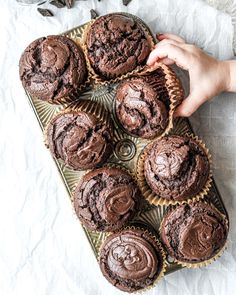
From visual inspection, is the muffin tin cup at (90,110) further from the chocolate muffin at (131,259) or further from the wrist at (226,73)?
the wrist at (226,73)

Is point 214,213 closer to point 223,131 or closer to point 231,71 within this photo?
point 223,131

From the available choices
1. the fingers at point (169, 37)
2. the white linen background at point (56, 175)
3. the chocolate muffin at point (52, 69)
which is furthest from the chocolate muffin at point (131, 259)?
the fingers at point (169, 37)

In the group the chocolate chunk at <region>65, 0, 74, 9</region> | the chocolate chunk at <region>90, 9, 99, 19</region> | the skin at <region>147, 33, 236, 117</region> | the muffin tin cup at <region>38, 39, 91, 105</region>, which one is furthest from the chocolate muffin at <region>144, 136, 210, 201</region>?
the chocolate chunk at <region>65, 0, 74, 9</region>

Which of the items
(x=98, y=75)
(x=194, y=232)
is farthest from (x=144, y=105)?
(x=194, y=232)

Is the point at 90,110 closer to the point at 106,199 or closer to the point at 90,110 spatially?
the point at 90,110

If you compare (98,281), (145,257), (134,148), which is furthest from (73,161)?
(98,281)

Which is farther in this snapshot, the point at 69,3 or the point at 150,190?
the point at 69,3

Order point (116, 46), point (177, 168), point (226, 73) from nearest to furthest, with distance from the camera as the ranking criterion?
point (177, 168), point (116, 46), point (226, 73)
